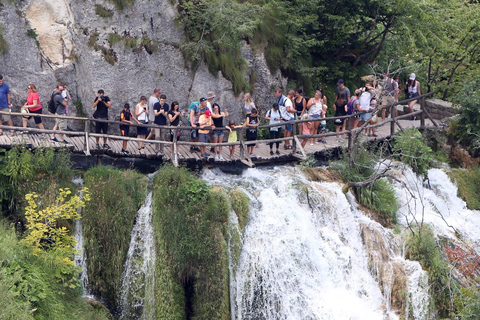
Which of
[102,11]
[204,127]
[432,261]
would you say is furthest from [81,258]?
[432,261]

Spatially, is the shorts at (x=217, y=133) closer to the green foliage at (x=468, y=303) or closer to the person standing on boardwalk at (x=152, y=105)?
the person standing on boardwalk at (x=152, y=105)

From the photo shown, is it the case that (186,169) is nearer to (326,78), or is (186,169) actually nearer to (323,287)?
(323,287)

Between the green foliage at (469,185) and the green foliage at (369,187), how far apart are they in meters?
3.13

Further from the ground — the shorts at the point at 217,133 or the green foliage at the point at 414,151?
the shorts at the point at 217,133

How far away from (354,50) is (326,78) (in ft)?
4.81

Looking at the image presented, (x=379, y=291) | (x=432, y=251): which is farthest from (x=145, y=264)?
(x=432, y=251)

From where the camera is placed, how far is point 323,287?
539 inches

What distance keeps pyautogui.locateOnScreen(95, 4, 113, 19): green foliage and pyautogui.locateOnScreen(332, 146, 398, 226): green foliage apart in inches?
309

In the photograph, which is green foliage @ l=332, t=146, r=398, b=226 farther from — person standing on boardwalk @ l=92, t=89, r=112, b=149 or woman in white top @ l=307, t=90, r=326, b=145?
person standing on boardwalk @ l=92, t=89, r=112, b=149

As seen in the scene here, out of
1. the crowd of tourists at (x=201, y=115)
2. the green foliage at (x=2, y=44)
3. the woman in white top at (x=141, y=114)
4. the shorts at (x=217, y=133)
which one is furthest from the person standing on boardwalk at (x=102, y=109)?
the green foliage at (x=2, y=44)

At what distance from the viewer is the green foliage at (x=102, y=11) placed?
17328 mm

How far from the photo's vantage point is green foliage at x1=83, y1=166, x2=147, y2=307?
1323 cm

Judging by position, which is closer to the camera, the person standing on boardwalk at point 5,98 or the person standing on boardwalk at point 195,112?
the person standing on boardwalk at point 5,98

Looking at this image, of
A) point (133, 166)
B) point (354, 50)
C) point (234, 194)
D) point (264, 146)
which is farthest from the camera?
point (354, 50)
